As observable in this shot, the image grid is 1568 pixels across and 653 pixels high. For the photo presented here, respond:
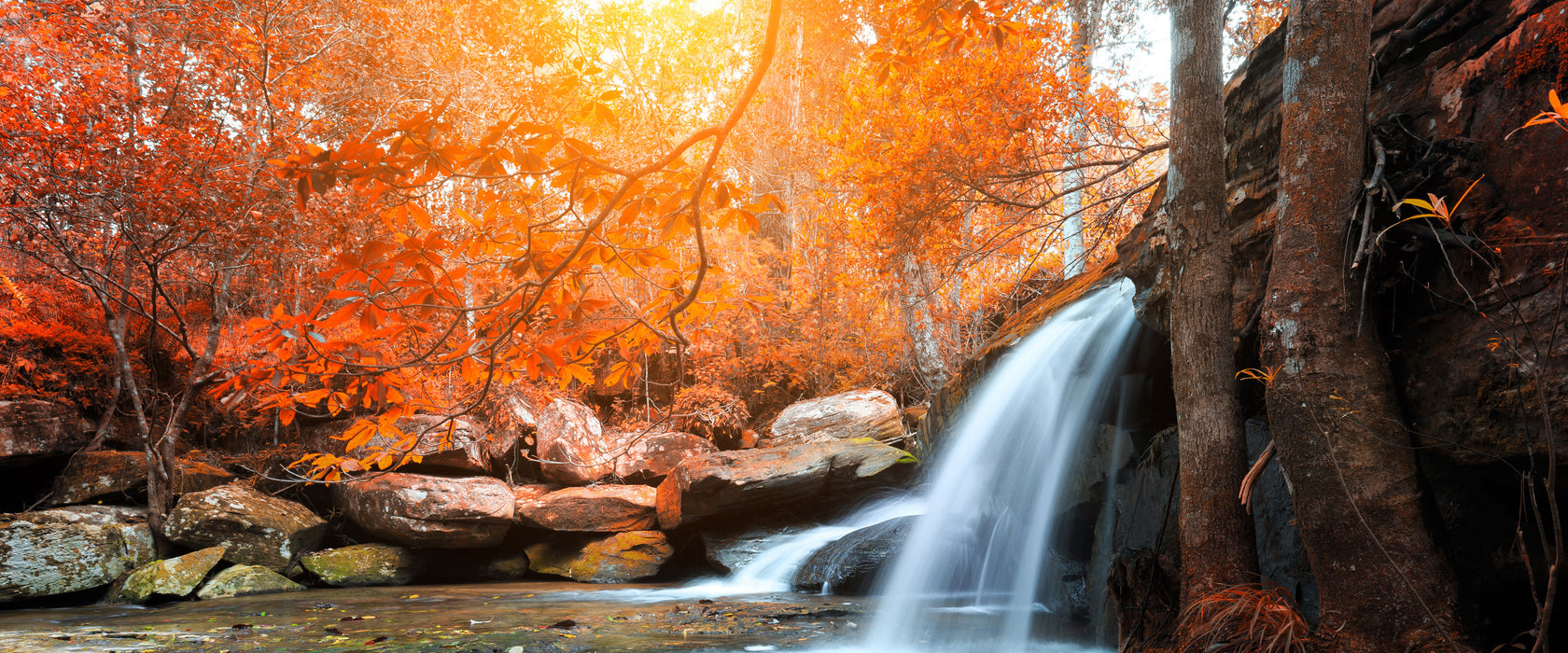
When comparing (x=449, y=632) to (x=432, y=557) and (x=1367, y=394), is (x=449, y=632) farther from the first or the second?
(x=1367, y=394)

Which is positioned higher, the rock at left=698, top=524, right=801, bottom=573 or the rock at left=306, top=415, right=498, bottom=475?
the rock at left=306, top=415, right=498, bottom=475

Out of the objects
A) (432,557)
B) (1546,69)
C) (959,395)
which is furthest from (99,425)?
(1546,69)

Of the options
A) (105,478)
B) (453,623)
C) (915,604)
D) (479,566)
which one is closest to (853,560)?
(915,604)

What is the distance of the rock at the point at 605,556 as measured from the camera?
28.4 feet

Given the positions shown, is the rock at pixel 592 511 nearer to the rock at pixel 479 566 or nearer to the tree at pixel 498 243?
the rock at pixel 479 566

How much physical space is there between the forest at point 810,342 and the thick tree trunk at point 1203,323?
0.07 ft

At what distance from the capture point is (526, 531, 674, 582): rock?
340 inches

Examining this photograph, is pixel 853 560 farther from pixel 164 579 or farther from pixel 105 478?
pixel 105 478

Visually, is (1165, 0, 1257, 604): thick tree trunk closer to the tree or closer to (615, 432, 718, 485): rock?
the tree

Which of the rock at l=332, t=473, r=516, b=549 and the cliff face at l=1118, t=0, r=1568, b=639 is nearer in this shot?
the cliff face at l=1118, t=0, r=1568, b=639

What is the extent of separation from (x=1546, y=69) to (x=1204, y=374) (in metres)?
1.61

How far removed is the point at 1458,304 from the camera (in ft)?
8.62

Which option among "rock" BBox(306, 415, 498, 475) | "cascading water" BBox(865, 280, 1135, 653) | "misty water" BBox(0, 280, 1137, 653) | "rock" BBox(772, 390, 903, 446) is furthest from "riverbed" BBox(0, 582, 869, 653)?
"rock" BBox(772, 390, 903, 446)

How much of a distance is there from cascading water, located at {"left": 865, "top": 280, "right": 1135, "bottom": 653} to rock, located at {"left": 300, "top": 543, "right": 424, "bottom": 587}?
20.5ft
